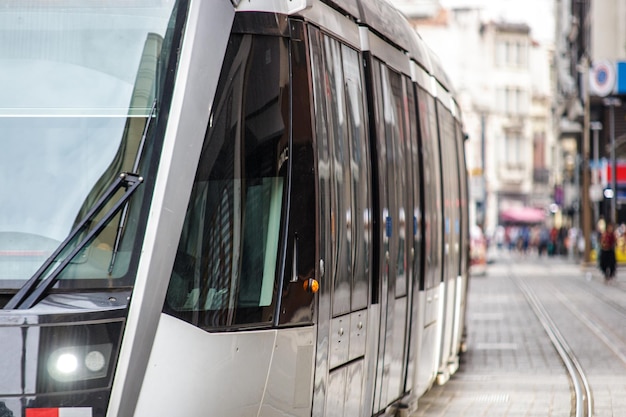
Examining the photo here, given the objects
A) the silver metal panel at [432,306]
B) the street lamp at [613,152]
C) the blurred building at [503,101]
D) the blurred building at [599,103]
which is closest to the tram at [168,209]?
the silver metal panel at [432,306]

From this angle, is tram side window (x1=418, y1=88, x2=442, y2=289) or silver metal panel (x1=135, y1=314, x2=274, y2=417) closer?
silver metal panel (x1=135, y1=314, x2=274, y2=417)

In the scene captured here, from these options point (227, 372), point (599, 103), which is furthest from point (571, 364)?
point (599, 103)

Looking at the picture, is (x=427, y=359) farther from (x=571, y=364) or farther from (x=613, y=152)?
(x=613, y=152)

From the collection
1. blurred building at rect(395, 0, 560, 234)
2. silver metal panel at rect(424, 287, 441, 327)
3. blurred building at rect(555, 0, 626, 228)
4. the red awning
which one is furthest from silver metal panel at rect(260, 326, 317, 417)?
the red awning

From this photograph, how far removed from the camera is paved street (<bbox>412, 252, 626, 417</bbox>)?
12617 millimetres

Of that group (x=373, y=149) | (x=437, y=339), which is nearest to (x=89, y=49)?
(x=373, y=149)

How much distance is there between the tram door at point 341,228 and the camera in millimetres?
6840

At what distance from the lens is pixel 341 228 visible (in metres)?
7.21

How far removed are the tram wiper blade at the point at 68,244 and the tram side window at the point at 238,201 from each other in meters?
0.30

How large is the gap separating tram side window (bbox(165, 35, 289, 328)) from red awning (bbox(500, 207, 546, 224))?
95.5m

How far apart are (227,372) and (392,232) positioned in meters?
3.20

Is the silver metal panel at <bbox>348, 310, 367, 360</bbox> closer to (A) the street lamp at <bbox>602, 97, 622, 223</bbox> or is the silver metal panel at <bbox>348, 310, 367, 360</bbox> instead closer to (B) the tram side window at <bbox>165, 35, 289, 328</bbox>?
(B) the tram side window at <bbox>165, 35, 289, 328</bbox>

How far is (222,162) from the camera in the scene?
6.13 metres

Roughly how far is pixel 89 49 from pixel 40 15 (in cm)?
26
